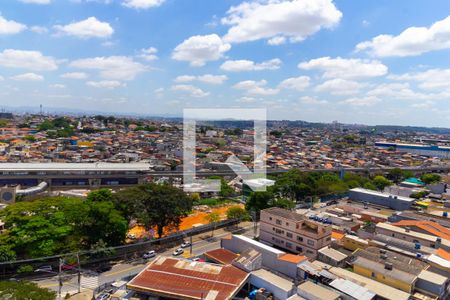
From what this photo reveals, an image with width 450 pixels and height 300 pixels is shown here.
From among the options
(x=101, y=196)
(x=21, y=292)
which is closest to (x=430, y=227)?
(x=101, y=196)

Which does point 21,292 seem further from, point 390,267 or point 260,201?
point 260,201

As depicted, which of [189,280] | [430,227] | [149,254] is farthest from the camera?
[430,227]

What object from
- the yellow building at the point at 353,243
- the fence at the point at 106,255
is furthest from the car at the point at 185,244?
the yellow building at the point at 353,243

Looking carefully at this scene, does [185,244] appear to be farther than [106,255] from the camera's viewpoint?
Yes

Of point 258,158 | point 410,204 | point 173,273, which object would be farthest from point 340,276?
point 258,158

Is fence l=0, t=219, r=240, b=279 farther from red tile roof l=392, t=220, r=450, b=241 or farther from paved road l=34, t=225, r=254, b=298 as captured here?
red tile roof l=392, t=220, r=450, b=241

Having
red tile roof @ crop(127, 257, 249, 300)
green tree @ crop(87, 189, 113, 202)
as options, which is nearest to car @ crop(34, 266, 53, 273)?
green tree @ crop(87, 189, 113, 202)

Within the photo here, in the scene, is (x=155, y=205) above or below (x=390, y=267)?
above
